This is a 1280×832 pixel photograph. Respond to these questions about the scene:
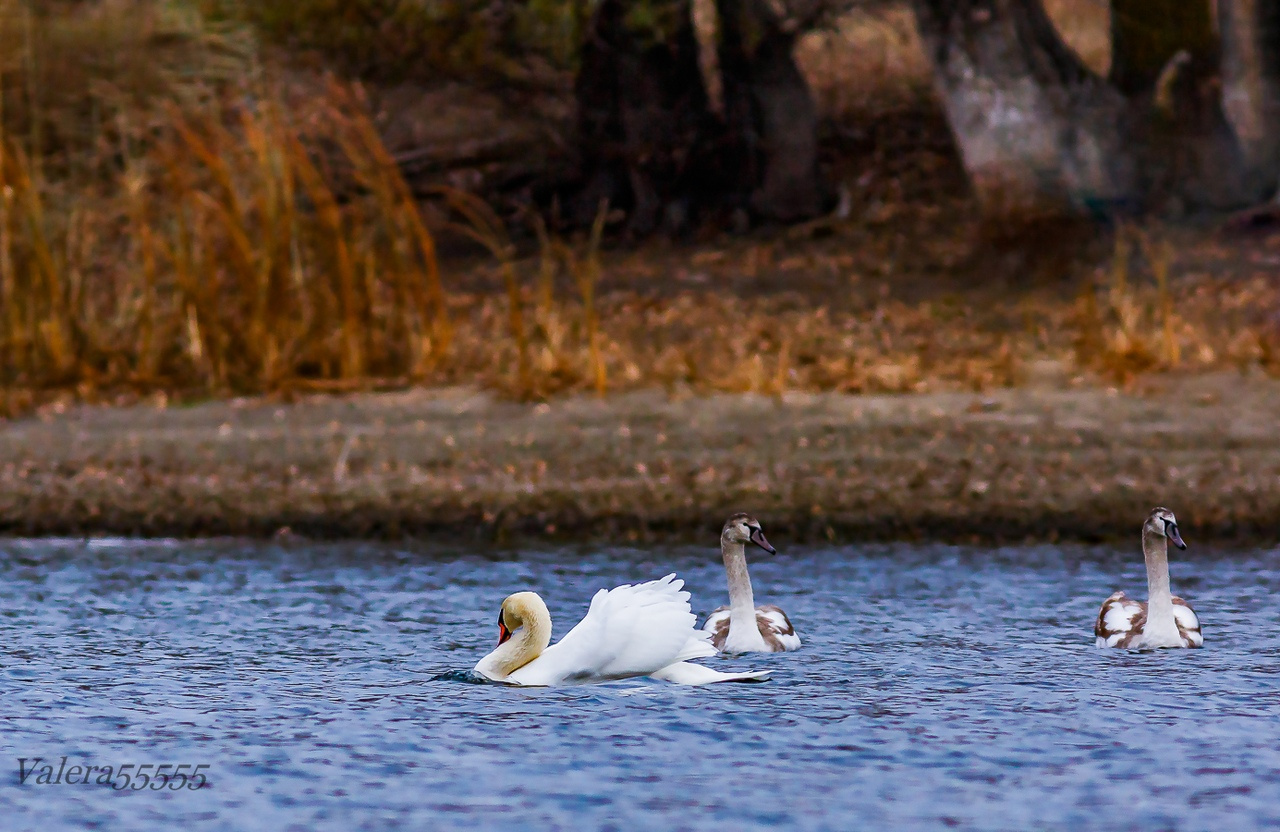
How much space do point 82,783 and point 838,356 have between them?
10543 mm

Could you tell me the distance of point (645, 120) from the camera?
22.6m

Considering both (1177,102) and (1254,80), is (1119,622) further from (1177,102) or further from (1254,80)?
(1254,80)

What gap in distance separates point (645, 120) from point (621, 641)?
16108mm

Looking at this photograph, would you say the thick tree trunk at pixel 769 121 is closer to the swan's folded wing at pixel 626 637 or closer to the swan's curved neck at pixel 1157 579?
the swan's curved neck at pixel 1157 579

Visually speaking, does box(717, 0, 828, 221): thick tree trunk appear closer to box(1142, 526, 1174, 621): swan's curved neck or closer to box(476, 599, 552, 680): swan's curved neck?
box(1142, 526, 1174, 621): swan's curved neck

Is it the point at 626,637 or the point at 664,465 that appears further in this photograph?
the point at 664,465

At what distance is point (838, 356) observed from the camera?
15.9 metres

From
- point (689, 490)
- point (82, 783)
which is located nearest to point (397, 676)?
point (82, 783)

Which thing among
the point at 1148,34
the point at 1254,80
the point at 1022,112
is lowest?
the point at 1022,112

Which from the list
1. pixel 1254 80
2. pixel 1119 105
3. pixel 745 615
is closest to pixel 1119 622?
pixel 745 615

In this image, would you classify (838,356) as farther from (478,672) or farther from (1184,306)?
(478,672)

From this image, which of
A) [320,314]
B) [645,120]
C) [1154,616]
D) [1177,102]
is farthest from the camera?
[645,120]

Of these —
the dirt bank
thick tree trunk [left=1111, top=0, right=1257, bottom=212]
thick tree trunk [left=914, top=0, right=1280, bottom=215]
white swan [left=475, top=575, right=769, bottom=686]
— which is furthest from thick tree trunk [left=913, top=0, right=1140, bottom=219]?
white swan [left=475, top=575, right=769, bottom=686]
